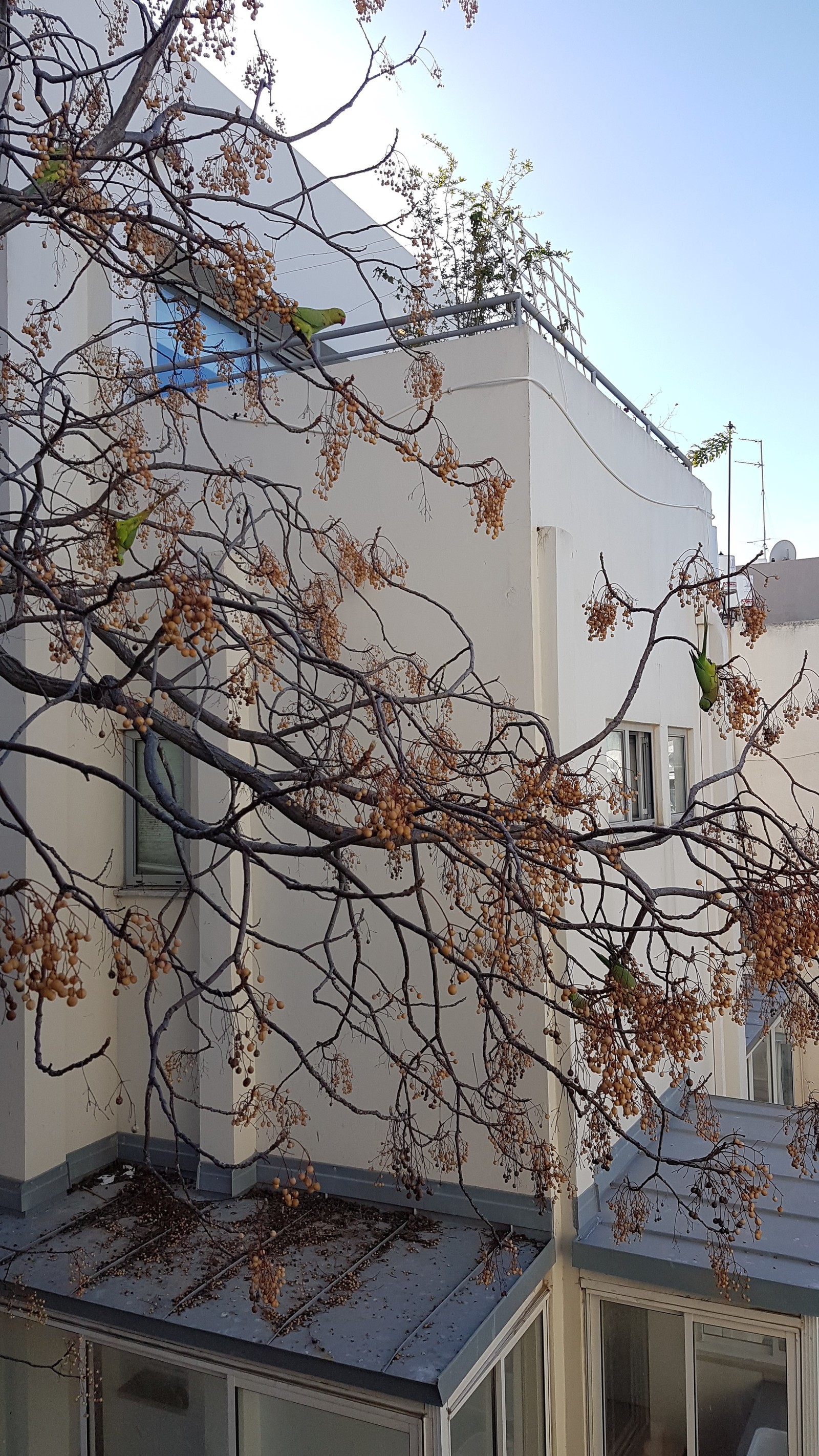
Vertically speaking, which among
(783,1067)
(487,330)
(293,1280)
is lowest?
(783,1067)

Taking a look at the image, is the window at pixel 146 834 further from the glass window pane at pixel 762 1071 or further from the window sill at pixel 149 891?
the glass window pane at pixel 762 1071

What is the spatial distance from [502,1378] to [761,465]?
976 cm

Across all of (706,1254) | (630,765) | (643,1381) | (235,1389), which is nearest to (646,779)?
(630,765)

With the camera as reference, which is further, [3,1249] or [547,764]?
[3,1249]

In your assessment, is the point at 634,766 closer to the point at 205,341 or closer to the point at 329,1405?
the point at 205,341

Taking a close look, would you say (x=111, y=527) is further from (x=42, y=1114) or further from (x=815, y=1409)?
(x=815, y=1409)

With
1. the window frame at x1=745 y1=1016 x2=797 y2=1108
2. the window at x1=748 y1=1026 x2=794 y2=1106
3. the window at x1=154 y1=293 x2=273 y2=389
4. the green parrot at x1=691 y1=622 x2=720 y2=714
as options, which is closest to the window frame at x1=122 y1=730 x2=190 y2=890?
the window at x1=154 y1=293 x2=273 y2=389

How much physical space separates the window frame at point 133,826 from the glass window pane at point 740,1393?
4051mm

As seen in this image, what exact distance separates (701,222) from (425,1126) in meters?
6.94

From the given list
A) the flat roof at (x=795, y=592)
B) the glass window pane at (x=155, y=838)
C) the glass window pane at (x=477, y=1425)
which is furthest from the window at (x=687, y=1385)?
the flat roof at (x=795, y=592)

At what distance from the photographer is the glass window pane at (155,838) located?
668 cm

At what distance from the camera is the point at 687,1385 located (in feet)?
16.8

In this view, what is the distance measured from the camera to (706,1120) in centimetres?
Answer: 372

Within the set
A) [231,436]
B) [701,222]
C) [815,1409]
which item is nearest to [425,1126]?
[815,1409]
